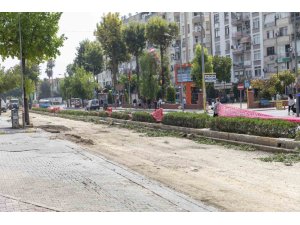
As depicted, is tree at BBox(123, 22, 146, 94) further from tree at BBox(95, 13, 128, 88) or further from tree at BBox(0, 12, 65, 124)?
tree at BBox(0, 12, 65, 124)

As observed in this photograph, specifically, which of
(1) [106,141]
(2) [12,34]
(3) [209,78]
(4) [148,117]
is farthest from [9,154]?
(3) [209,78]

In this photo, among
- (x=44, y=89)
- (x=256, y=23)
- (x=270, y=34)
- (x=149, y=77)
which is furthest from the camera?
(x=44, y=89)

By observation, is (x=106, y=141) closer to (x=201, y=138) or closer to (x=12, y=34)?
(x=201, y=138)

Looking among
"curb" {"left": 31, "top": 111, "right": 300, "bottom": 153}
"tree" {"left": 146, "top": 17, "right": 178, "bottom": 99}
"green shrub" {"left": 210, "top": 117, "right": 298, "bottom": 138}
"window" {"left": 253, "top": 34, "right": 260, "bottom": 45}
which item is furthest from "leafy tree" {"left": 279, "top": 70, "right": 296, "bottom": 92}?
"green shrub" {"left": 210, "top": 117, "right": 298, "bottom": 138}

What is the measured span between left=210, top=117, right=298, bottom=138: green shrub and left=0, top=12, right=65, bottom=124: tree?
13000mm

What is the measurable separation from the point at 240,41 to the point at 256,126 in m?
57.3

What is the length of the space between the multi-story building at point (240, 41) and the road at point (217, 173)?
5287cm

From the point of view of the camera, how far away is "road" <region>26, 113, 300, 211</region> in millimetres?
7446

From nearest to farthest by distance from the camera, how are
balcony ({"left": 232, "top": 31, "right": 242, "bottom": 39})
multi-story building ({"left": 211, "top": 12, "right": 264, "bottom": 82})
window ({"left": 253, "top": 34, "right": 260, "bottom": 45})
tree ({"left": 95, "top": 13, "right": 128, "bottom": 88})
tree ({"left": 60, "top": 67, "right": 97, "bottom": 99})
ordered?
window ({"left": 253, "top": 34, "right": 260, "bottom": 45}), multi-story building ({"left": 211, "top": 12, "right": 264, "bottom": 82}), tree ({"left": 95, "top": 13, "right": 128, "bottom": 88}), balcony ({"left": 232, "top": 31, "right": 242, "bottom": 39}), tree ({"left": 60, "top": 67, "right": 97, "bottom": 99})

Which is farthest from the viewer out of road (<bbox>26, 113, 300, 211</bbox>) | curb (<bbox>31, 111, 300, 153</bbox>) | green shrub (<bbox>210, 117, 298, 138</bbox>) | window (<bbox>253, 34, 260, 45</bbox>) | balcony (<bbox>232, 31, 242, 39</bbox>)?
balcony (<bbox>232, 31, 242, 39</bbox>)

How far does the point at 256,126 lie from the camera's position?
14.9 m

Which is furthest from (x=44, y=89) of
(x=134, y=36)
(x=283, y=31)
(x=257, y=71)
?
(x=283, y=31)

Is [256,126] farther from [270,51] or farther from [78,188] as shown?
[270,51]

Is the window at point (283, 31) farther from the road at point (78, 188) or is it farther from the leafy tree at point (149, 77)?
the road at point (78, 188)
